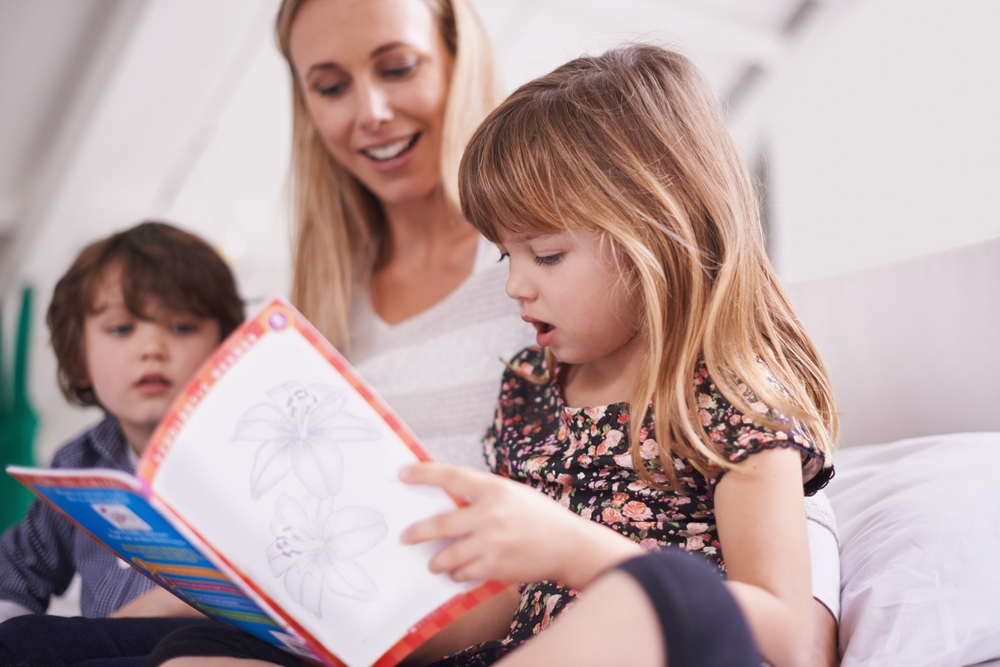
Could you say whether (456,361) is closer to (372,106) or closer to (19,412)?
(372,106)

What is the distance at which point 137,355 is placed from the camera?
1.20 metres

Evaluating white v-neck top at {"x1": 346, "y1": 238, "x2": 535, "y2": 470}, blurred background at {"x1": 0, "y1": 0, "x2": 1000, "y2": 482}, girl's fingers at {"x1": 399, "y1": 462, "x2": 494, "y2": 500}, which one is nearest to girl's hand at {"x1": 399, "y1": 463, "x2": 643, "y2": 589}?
girl's fingers at {"x1": 399, "y1": 462, "x2": 494, "y2": 500}

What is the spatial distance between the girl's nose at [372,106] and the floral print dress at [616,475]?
47cm

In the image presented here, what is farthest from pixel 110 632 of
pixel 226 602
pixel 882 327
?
pixel 882 327

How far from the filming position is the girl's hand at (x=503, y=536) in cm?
53

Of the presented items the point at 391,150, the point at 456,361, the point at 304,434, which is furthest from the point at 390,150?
the point at 304,434

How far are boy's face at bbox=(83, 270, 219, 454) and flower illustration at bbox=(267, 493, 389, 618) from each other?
28.4 inches

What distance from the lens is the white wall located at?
5.75 ft

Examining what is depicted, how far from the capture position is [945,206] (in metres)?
1.85

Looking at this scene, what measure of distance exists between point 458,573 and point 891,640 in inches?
14.7

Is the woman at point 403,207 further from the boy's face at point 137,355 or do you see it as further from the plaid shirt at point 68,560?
the plaid shirt at point 68,560

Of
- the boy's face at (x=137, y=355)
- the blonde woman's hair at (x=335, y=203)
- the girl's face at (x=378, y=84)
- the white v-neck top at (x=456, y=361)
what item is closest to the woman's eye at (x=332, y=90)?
the girl's face at (x=378, y=84)

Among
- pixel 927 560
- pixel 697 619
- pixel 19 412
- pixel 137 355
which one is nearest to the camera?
pixel 697 619

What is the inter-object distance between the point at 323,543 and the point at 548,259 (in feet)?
1.12
